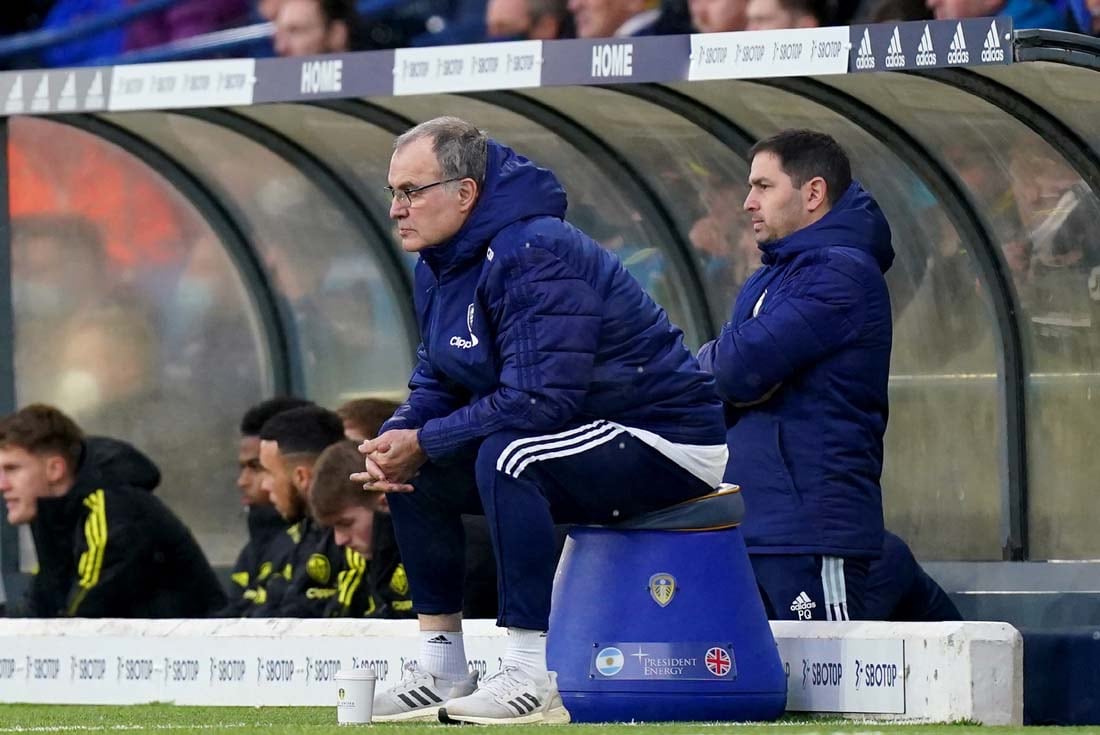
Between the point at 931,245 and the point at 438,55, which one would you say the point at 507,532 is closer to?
the point at 438,55

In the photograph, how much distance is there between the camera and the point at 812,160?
20.0 ft

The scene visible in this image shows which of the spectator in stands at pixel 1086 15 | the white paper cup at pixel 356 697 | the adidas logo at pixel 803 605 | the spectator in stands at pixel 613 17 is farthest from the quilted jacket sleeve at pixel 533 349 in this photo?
the spectator in stands at pixel 613 17

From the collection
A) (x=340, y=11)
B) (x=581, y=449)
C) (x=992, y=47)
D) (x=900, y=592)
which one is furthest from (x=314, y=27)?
(x=581, y=449)

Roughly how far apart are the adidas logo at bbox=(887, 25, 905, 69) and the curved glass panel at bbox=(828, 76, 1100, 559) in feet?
2.54

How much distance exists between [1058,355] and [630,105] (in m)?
1.65

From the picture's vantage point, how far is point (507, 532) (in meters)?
5.11

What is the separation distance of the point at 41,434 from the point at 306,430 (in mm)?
949

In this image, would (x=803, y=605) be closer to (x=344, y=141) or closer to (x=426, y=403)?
(x=426, y=403)

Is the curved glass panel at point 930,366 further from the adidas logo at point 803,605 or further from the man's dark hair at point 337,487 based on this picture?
the adidas logo at point 803,605

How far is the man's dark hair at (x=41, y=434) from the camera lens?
27.4 ft

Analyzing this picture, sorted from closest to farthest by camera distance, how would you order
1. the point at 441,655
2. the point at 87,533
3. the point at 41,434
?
the point at 441,655
the point at 87,533
the point at 41,434

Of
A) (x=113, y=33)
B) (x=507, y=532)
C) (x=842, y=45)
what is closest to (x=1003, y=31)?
(x=842, y=45)

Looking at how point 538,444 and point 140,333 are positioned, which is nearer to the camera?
point 538,444

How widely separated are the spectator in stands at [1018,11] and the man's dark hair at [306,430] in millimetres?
2431
